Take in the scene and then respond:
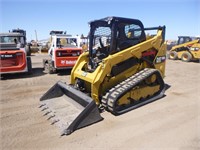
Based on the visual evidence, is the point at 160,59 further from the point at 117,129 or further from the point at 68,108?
the point at 68,108

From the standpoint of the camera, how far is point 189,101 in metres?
5.30

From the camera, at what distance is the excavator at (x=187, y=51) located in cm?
1405

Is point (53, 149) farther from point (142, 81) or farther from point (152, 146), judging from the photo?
point (142, 81)

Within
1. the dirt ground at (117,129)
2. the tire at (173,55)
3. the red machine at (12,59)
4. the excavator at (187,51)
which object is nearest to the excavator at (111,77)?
the dirt ground at (117,129)

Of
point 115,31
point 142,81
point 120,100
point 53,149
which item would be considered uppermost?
point 115,31

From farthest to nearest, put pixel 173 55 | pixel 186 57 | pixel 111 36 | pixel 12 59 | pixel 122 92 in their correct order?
pixel 173 55 → pixel 186 57 → pixel 12 59 → pixel 111 36 → pixel 122 92

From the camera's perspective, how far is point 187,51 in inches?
581

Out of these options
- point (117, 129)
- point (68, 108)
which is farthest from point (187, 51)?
point (117, 129)

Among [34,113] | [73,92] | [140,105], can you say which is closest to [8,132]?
[34,113]

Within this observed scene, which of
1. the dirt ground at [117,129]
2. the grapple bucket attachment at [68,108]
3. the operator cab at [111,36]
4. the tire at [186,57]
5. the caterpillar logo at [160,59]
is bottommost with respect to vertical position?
the dirt ground at [117,129]

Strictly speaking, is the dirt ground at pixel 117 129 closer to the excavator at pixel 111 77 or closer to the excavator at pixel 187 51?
the excavator at pixel 111 77

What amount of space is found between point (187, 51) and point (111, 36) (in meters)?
11.8

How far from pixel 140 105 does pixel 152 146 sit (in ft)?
5.70

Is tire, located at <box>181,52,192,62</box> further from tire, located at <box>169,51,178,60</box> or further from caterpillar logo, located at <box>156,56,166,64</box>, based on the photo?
caterpillar logo, located at <box>156,56,166,64</box>
